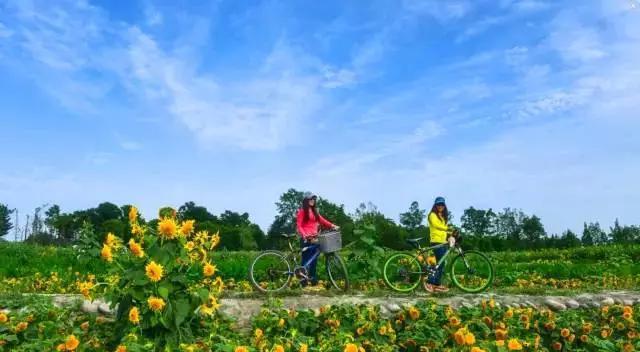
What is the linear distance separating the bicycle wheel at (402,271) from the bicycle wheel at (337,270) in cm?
71

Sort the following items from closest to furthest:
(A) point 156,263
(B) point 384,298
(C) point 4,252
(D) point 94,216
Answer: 1. (A) point 156,263
2. (B) point 384,298
3. (C) point 4,252
4. (D) point 94,216

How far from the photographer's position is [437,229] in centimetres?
997

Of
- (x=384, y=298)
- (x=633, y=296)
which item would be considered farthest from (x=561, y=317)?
(x=633, y=296)

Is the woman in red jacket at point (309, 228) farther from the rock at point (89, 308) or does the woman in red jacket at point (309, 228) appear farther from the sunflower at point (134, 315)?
the sunflower at point (134, 315)

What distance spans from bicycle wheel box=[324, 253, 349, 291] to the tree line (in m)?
26.0

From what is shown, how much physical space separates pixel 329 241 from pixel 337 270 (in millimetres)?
579

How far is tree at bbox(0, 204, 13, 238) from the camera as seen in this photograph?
226ft

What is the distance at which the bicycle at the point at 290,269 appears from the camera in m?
9.19

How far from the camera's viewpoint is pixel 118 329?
6.26 metres

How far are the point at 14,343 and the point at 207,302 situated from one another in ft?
7.69

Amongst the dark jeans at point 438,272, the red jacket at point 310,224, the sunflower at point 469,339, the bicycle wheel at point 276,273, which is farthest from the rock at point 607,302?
the bicycle wheel at point 276,273

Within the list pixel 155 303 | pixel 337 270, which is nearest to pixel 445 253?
pixel 337 270

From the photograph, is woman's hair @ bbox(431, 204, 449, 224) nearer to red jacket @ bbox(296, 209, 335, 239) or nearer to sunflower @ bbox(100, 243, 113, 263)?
red jacket @ bbox(296, 209, 335, 239)

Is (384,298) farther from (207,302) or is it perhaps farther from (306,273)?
(207,302)
